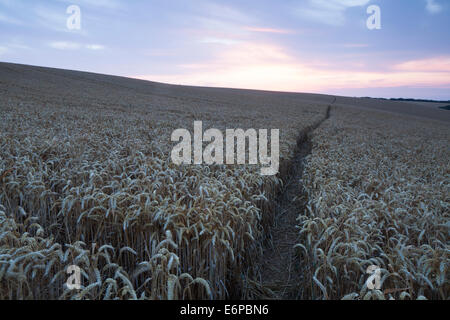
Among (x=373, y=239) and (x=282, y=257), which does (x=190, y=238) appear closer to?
(x=282, y=257)

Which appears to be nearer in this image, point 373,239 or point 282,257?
point 373,239

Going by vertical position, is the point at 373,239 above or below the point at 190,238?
below

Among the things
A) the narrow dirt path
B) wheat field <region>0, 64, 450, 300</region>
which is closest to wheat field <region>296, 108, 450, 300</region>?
wheat field <region>0, 64, 450, 300</region>

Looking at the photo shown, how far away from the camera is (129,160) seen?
586 cm

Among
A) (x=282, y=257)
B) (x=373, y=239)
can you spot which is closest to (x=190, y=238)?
(x=282, y=257)

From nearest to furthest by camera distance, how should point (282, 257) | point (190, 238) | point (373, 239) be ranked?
point (190, 238), point (373, 239), point (282, 257)

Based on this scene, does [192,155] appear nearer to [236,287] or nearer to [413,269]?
[236,287]

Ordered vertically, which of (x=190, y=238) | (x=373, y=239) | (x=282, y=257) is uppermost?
(x=190, y=238)

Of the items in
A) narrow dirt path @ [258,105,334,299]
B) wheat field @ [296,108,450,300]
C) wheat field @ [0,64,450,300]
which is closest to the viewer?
wheat field @ [0,64,450,300]

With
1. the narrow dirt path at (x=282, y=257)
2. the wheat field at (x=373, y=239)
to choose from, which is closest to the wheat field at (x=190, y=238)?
the wheat field at (x=373, y=239)

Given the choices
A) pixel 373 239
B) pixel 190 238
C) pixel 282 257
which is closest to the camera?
pixel 190 238

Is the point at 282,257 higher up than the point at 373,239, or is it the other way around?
the point at 373,239

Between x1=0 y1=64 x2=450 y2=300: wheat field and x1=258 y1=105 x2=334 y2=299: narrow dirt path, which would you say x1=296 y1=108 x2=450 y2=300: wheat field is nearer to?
x1=0 y1=64 x2=450 y2=300: wheat field
